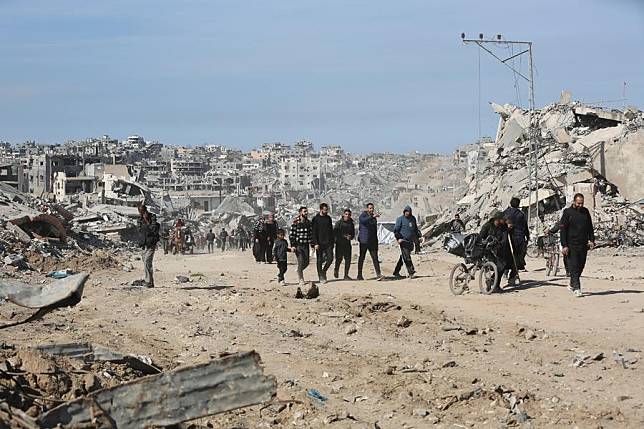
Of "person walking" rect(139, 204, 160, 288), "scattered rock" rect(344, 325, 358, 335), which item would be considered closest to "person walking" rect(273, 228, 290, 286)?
"person walking" rect(139, 204, 160, 288)

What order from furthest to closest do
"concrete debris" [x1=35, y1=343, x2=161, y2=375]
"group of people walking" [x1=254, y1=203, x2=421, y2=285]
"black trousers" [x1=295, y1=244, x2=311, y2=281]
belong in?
1. "group of people walking" [x1=254, y1=203, x2=421, y2=285]
2. "black trousers" [x1=295, y1=244, x2=311, y2=281]
3. "concrete debris" [x1=35, y1=343, x2=161, y2=375]

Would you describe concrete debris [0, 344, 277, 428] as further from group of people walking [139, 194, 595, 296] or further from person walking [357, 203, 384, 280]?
person walking [357, 203, 384, 280]

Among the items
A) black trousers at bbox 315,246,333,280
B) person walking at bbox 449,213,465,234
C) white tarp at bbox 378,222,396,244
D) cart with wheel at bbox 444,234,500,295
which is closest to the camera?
cart with wheel at bbox 444,234,500,295

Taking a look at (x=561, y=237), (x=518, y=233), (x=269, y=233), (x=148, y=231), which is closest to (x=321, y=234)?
(x=148, y=231)

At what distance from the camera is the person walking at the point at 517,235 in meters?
16.3

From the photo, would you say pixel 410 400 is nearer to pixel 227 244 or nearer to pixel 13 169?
pixel 227 244

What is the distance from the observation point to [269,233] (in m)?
25.7

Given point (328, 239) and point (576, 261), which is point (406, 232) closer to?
point (328, 239)

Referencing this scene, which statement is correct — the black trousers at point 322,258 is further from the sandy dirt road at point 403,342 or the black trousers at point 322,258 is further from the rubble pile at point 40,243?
the rubble pile at point 40,243

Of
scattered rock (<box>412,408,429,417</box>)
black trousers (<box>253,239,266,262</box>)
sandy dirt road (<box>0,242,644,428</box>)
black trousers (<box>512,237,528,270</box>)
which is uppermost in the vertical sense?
black trousers (<box>512,237,528,270</box>)

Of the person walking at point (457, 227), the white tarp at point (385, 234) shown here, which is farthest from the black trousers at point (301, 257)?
the white tarp at point (385, 234)

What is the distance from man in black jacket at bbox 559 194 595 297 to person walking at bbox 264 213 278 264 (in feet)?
37.1

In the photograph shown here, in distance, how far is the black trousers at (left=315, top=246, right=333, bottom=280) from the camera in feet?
61.1

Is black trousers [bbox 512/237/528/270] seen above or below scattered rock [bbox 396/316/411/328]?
above
